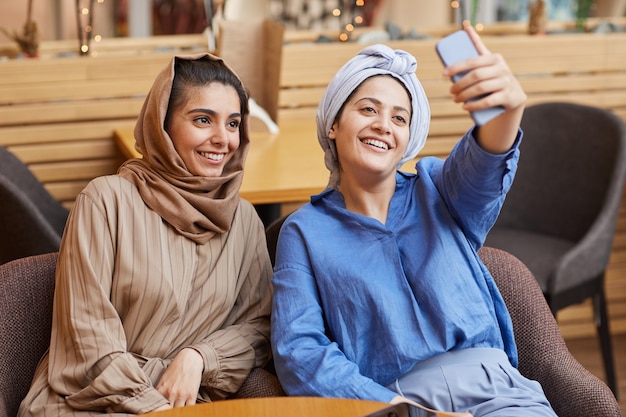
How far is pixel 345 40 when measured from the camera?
12.3ft

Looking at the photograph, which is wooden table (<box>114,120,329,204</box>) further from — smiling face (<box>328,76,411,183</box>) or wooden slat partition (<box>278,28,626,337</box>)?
smiling face (<box>328,76,411,183</box>)

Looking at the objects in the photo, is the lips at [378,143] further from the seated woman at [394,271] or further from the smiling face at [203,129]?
the smiling face at [203,129]

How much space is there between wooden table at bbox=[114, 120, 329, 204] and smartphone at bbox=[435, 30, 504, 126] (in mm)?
1134

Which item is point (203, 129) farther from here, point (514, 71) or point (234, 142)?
point (514, 71)

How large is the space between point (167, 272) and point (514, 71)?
2.22m

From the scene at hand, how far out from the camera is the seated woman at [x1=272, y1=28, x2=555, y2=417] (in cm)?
187

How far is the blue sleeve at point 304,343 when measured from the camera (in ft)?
6.09

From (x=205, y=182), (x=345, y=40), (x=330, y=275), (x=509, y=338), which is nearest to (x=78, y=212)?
(x=205, y=182)

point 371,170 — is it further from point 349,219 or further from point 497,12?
point 497,12

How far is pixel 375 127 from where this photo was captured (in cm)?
199

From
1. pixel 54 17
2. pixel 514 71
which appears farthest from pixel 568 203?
pixel 54 17

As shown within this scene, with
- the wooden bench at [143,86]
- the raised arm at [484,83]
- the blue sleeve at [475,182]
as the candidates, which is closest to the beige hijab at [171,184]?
the blue sleeve at [475,182]

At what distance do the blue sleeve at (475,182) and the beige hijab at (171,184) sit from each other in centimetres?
47

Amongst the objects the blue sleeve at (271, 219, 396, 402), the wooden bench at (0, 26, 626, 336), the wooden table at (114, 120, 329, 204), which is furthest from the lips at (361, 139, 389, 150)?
the wooden bench at (0, 26, 626, 336)
